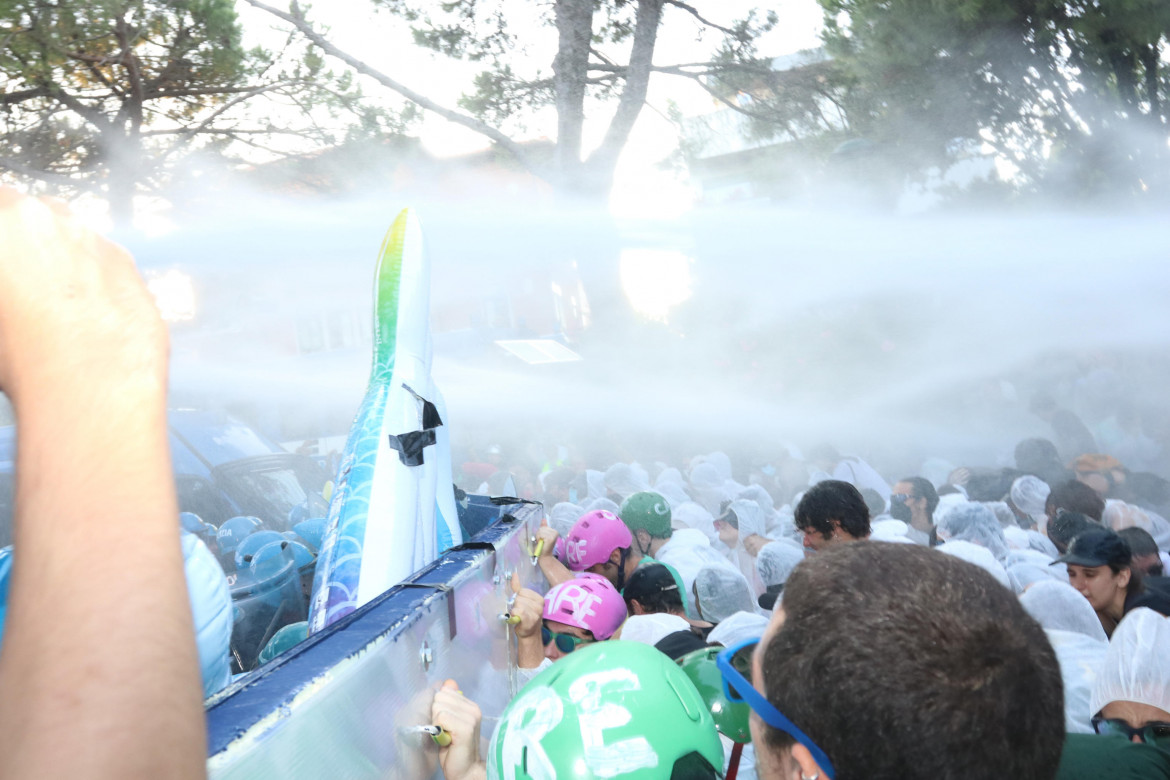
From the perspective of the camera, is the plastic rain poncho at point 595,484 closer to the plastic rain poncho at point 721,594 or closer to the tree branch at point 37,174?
the plastic rain poncho at point 721,594

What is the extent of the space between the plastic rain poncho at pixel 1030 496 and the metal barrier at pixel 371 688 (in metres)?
5.29

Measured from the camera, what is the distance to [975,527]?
470 centimetres

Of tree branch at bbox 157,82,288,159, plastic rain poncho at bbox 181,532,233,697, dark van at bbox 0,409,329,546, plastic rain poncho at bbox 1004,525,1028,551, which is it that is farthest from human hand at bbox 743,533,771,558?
tree branch at bbox 157,82,288,159

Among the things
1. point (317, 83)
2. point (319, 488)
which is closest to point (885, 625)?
point (319, 488)

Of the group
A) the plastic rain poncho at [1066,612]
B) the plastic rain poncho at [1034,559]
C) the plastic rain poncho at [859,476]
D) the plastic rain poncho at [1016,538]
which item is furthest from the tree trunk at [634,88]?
the plastic rain poncho at [1066,612]

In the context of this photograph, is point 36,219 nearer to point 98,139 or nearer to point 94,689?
point 94,689

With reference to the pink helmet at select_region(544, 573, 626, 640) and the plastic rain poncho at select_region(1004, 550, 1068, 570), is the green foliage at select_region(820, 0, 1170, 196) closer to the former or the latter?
the plastic rain poncho at select_region(1004, 550, 1068, 570)

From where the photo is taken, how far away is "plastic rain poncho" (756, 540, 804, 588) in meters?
4.41

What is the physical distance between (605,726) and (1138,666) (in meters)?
1.79

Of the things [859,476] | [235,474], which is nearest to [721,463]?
[859,476]

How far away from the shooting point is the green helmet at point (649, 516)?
200 inches

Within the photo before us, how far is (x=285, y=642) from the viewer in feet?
9.24

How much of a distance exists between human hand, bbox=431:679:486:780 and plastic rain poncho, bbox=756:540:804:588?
125 inches

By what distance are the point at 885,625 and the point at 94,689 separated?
0.90m
